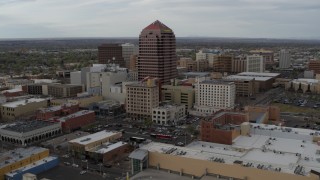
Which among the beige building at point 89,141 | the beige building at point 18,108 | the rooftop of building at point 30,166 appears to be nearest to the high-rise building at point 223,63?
the beige building at point 18,108

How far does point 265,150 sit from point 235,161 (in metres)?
5.77

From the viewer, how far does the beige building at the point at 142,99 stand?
170ft

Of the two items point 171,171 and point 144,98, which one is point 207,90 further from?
point 171,171

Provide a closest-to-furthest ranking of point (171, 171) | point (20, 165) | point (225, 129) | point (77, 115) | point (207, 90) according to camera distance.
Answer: point (171, 171), point (20, 165), point (225, 129), point (77, 115), point (207, 90)

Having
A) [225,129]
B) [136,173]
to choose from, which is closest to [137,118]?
[225,129]

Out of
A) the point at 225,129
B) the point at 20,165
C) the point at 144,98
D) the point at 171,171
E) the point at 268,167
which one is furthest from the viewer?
the point at 144,98

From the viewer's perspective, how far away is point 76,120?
47219 mm

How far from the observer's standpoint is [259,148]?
32.6 meters

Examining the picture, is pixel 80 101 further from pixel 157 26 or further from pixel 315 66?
pixel 315 66

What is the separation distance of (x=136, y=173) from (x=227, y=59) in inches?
3095

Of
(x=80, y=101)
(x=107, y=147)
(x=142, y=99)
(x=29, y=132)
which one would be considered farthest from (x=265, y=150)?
(x=80, y=101)

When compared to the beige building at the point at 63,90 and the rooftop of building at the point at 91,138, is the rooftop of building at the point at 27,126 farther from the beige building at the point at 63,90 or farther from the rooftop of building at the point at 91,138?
the beige building at the point at 63,90

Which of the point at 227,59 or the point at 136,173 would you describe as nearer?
the point at 136,173

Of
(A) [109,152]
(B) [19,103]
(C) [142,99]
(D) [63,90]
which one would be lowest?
(A) [109,152]
